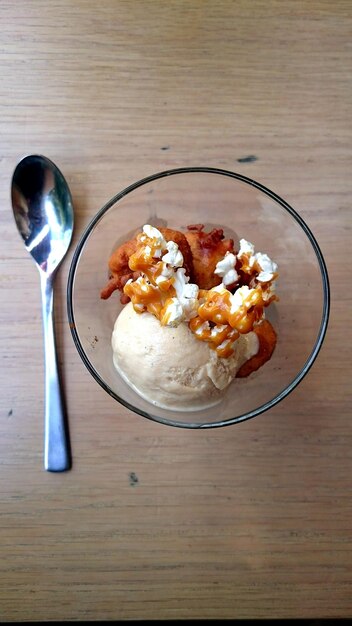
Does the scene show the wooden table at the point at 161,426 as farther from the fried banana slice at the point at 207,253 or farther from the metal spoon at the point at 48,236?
the fried banana slice at the point at 207,253

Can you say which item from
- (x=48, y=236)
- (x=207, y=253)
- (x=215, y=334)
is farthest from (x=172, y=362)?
(x=48, y=236)

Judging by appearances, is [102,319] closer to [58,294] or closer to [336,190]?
[58,294]

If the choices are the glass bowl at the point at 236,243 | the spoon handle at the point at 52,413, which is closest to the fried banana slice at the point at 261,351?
the glass bowl at the point at 236,243

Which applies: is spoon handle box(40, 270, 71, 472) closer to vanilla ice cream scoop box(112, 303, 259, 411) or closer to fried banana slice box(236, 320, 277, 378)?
vanilla ice cream scoop box(112, 303, 259, 411)

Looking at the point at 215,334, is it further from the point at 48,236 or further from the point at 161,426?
the point at 48,236

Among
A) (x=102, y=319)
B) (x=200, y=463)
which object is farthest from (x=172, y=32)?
(x=200, y=463)
